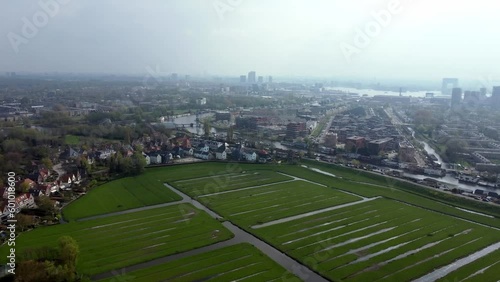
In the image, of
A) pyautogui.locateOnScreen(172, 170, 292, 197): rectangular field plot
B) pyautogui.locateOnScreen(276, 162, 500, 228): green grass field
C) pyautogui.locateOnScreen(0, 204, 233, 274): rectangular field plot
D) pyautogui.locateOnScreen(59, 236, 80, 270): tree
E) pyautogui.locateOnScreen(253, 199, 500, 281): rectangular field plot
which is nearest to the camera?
pyautogui.locateOnScreen(59, 236, 80, 270): tree

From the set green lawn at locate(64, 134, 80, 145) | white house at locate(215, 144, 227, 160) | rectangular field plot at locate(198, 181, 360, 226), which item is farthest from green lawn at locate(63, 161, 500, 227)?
green lawn at locate(64, 134, 80, 145)

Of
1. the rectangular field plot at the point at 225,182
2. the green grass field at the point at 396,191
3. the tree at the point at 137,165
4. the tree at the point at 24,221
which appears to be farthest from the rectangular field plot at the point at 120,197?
the green grass field at the point at 396,191

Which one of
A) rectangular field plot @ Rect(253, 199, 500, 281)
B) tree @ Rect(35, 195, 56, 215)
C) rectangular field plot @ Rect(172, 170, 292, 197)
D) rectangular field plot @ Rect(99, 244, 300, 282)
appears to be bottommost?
rectangular field plot @ Rect(172, 170, 292, 197)

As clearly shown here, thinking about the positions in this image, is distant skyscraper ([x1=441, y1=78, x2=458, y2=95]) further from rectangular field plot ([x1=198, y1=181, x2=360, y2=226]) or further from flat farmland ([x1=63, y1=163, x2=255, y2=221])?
flat farmland ([x1=63, y1=163, x2=255, y2=221])

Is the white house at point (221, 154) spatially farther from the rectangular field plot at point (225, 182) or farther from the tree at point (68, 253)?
the tree at point (68, 253)

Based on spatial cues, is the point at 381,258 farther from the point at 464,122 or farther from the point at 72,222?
the point at 464,122

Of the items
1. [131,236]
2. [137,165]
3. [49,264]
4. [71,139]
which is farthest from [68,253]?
[71,139]
